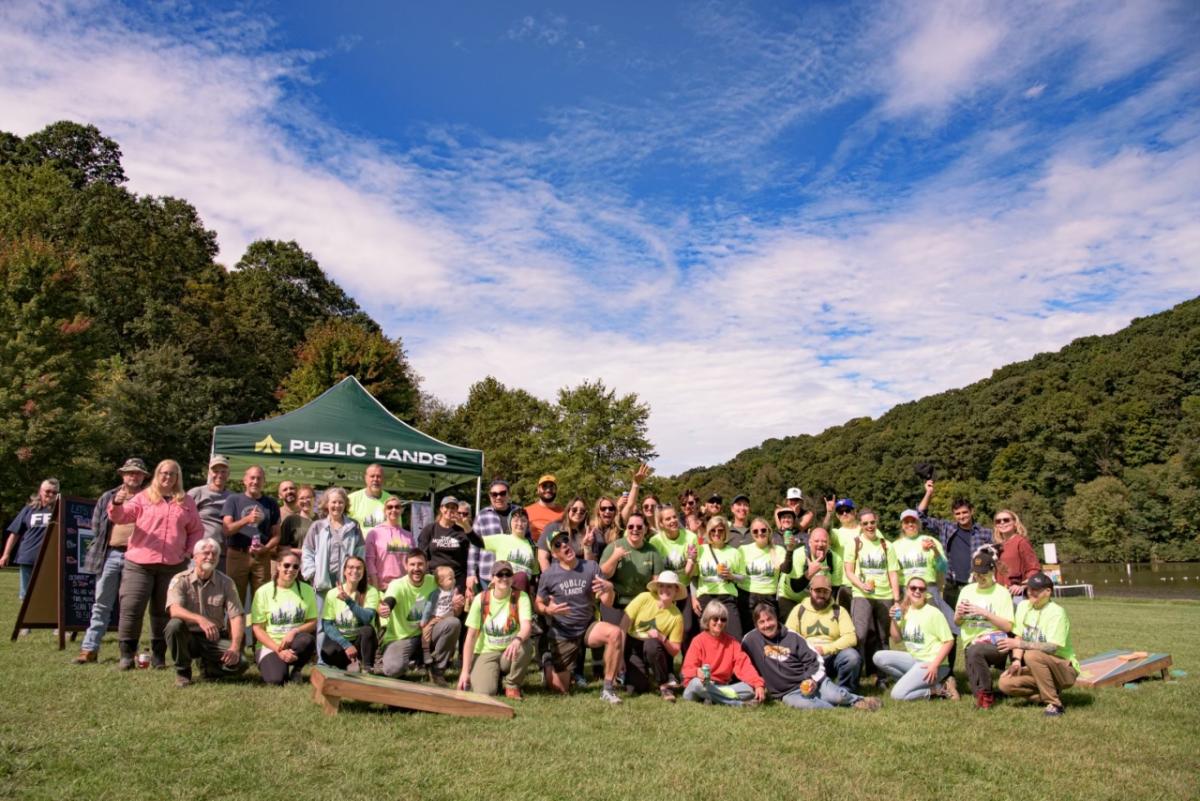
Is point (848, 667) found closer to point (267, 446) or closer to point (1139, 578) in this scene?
point (267, 446)

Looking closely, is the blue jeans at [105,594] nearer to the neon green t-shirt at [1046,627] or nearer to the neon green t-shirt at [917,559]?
the neon green t-shirt at [917,559]

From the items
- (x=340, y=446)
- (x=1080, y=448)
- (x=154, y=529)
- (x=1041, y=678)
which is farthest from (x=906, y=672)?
(x=1080, y=448)

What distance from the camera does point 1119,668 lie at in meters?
7.97

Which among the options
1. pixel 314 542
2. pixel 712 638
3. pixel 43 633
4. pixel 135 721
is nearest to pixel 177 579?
pixel 314 542

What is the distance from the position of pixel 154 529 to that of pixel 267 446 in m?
6.10

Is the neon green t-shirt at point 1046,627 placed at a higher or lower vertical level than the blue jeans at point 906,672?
higher

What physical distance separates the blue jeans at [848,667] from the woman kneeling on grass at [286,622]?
4.69m

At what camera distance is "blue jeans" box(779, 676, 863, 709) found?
673 cm

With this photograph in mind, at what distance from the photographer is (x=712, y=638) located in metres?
7.09

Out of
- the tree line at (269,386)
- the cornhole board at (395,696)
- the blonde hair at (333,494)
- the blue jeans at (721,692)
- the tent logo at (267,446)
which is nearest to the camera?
the cornhole board at (395,696)

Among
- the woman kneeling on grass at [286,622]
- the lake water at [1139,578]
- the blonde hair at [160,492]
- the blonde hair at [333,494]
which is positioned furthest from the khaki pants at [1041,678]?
the lake water at [1139,578]

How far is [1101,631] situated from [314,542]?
12.6 metres

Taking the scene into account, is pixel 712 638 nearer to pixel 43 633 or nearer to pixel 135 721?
pixel 135 721

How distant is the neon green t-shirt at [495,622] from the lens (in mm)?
7113
